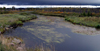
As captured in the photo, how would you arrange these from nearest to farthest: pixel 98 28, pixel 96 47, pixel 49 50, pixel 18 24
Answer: pixel 49 50
pixel 96 47
pixel 98 28
pixel 18 24

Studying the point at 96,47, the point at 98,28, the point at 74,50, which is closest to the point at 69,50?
the point at 74,50

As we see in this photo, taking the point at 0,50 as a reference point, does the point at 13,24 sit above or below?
below

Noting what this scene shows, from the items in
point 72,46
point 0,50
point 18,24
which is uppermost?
point 0,50

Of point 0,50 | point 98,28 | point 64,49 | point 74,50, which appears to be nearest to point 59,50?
point 64,49

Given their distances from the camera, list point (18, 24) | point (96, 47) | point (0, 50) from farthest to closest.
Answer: point (18, 24), point (96, 47), point (0, 50)

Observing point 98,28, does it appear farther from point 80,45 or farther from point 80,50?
point 80,50

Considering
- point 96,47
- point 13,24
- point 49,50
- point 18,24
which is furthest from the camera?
point 18,24

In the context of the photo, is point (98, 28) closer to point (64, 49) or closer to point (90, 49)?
point (90, 49)

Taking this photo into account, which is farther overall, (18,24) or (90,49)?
(18,24)

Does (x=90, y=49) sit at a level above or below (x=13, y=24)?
above
